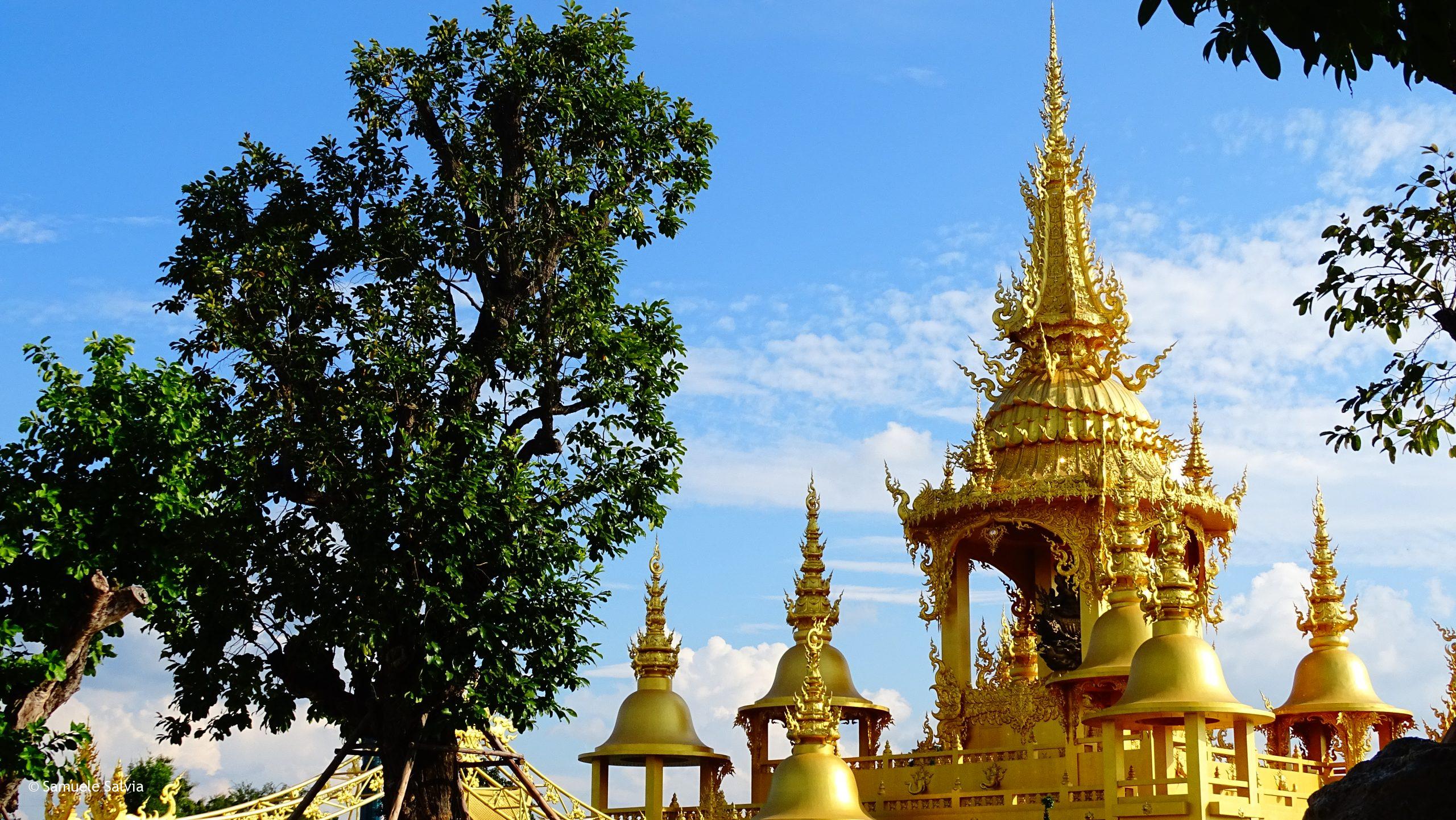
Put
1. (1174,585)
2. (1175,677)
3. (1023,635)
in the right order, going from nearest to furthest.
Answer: (1175,677) → (1174,585) → (1023,635)

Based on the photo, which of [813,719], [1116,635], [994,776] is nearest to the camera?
[813,719]

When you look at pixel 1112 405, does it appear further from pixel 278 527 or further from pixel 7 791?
pixel 7 791

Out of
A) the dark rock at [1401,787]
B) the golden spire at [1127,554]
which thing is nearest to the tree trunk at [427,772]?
the dark rock at [1401,787]

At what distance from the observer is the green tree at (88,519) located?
50.2 ft

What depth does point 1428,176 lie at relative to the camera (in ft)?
37.8

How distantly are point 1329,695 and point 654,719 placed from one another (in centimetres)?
1027

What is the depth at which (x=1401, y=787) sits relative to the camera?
392 inches

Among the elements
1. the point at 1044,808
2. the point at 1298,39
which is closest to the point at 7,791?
the point at 1044,808

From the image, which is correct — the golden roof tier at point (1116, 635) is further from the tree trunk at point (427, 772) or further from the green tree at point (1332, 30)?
the green tree at point (1332, 30)

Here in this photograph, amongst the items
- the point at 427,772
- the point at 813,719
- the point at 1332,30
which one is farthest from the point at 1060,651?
the point at 1332,30

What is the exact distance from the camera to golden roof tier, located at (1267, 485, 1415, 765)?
23.4 metres

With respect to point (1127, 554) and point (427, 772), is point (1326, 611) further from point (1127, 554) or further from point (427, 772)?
point (427, 772)

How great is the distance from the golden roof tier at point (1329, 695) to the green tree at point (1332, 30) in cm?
1663

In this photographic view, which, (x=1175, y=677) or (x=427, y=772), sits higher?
(x=1175, y=677)
